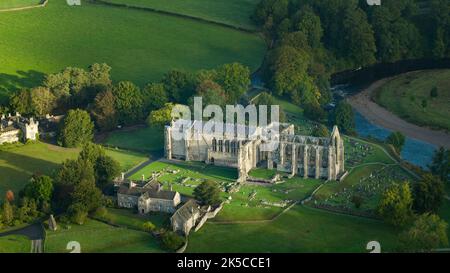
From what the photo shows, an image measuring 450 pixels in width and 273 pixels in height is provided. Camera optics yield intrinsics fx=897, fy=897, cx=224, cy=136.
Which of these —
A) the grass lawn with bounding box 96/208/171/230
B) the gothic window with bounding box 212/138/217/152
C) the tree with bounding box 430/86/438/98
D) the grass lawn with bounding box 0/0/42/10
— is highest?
the grass lawn with bounding box 0/0/42/10

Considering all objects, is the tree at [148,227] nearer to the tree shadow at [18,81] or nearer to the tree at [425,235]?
the tree at [425,235]

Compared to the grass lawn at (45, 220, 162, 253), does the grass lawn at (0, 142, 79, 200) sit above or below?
above

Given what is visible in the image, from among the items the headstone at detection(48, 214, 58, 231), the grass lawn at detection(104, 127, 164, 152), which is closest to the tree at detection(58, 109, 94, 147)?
the grass lawn at detection(104, 127, 164, 152)

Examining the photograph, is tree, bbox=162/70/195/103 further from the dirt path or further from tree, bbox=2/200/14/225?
tree, bbox=2/200/14/225

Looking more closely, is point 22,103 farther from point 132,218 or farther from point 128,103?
point 132,218

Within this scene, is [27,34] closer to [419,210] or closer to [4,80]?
[4,80]

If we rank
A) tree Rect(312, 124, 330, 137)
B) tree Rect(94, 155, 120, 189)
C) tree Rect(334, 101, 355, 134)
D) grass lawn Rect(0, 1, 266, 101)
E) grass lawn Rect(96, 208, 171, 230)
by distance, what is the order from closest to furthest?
grass lawn Rect(96, 208, 171, 230) < tree Rect(94, 155, 120, 189) < tree Rect(312, 124, 330, 137) < tree Rect(334, 101, 355, 134) < grass lawn Rect(0, 1, 266, 101)
